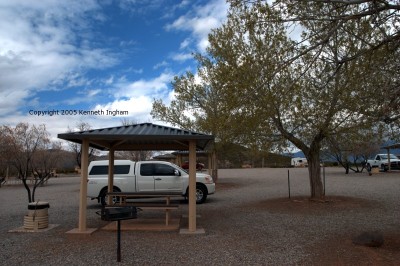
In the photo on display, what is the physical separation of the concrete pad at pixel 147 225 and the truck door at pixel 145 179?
4.24m

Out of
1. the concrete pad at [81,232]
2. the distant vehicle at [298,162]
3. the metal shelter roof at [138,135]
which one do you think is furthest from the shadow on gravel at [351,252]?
the distant vehicle at [298,162]

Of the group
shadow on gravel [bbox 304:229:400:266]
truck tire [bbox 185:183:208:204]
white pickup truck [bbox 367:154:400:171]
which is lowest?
shadow on gravel [bbox 304:229:400:266]

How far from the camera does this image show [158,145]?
13.2 metres

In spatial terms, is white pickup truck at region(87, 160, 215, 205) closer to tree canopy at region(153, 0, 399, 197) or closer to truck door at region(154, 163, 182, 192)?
truck door at region(154, 163, 182, 192)

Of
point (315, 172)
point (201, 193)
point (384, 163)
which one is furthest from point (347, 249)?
point (384, 163)

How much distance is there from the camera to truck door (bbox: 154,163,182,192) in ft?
52.4

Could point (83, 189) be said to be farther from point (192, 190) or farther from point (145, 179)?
point (145, 179)

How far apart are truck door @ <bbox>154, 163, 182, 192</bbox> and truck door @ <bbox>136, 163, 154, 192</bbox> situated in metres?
0.16

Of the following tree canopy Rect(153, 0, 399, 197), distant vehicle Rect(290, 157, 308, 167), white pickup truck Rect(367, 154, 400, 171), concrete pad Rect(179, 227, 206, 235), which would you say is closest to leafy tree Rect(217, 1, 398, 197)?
tree canopy Rect(153, 0, 399, 197)

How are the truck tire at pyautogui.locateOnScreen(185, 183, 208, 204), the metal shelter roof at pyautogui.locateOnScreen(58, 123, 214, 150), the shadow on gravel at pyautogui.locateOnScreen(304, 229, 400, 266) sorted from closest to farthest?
the shadow on gravel at pyautogui.locateOnScreen(304, 229, 400, 266) < the metal shelter roof at pyautogui.locateOnScreen(58, 123, 214, 150) < the truck tire at pyautogui.locateOnScreen(185, 183, 208, 204)

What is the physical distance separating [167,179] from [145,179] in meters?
0.90

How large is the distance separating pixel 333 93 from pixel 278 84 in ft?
11.3

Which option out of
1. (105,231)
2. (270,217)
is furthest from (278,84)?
(105,231)

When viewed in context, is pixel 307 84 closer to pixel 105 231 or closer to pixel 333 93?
pixel 333 93
